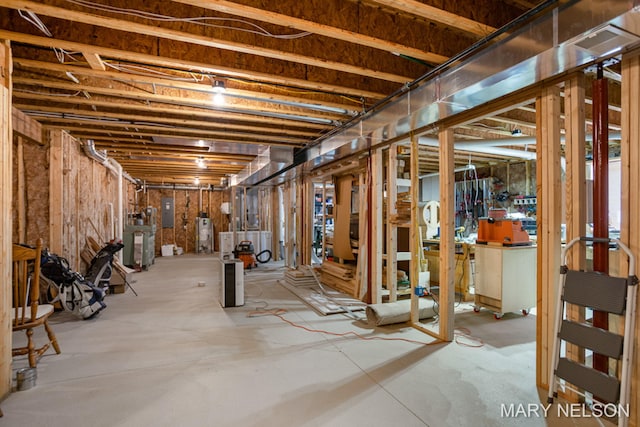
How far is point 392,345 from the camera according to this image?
302cm

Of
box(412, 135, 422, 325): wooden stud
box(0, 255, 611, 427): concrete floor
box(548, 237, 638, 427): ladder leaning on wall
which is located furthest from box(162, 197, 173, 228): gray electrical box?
box(548, 237, 638, 427): ladder leaning on wall

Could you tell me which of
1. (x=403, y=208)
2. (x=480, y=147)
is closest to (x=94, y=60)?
(x=403, y=208)

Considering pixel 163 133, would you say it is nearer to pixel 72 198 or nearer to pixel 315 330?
pixel 72 198

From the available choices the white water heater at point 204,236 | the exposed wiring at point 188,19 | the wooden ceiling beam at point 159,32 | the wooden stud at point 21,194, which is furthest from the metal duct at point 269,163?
the white water heater at point 204,236

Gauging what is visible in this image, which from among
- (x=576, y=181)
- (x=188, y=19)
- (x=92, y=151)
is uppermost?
(x=188, y=19)

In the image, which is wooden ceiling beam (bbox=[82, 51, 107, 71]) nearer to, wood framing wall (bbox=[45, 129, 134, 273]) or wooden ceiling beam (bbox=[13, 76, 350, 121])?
wooden ceiling beam (bbox=[13, 76, 350, 121])

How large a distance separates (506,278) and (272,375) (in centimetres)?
283

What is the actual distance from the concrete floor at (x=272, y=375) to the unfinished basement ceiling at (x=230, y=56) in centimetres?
244

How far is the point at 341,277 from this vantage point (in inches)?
201

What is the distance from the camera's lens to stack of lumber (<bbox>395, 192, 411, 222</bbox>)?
3.82 m

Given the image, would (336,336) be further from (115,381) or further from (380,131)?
(380,131)

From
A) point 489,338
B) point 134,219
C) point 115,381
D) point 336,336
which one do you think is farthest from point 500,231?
point 134,219

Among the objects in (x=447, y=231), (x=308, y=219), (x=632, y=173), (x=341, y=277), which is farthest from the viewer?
(x=308, y=219)

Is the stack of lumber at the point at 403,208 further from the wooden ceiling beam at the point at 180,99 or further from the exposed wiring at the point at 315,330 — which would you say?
the exposed wiring at the point at 315,330
